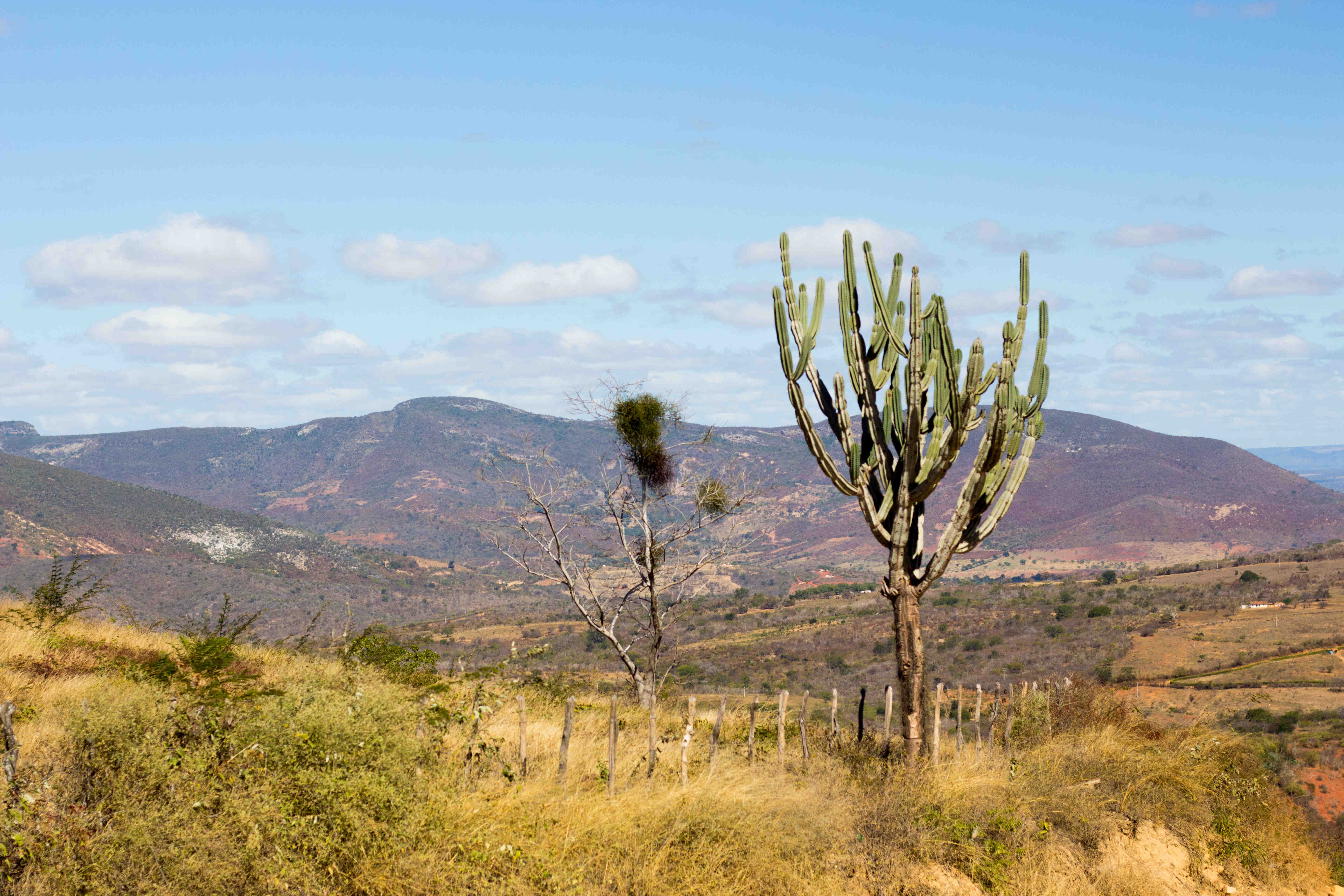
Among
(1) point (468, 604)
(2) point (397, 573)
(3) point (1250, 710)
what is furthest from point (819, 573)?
(3) point (1250, 710)

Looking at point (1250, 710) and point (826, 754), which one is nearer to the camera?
point (826, 754)

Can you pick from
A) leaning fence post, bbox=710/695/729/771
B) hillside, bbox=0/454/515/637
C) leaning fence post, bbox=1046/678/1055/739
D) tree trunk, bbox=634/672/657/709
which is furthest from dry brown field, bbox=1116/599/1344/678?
hillside, bbox=0/454/515/637

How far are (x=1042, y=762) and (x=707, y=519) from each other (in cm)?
719

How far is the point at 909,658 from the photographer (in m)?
11.1

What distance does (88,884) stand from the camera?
19.8 ft

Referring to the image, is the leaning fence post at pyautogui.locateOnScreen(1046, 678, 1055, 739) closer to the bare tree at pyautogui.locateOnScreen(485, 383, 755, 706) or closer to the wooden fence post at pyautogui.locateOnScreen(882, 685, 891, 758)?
the wooden fence post at pyautogui.locateOnScreen(882, 685, 891, 758)

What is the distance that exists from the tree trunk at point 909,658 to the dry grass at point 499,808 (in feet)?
1.54

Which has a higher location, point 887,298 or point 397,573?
point 887,298

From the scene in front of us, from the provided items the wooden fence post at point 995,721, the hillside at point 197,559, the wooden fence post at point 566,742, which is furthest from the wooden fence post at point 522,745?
the hillside at point 197,559

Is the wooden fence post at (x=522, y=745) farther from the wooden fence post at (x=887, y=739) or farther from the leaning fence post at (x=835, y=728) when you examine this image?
the wooden fence post at (x=887, y=739)

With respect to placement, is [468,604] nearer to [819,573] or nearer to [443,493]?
[819,573]

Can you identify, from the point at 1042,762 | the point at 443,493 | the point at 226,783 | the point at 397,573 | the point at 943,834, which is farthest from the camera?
the point at 443,493

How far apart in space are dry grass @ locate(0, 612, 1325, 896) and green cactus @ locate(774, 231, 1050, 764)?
1747 mm

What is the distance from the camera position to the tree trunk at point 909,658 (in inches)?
437
